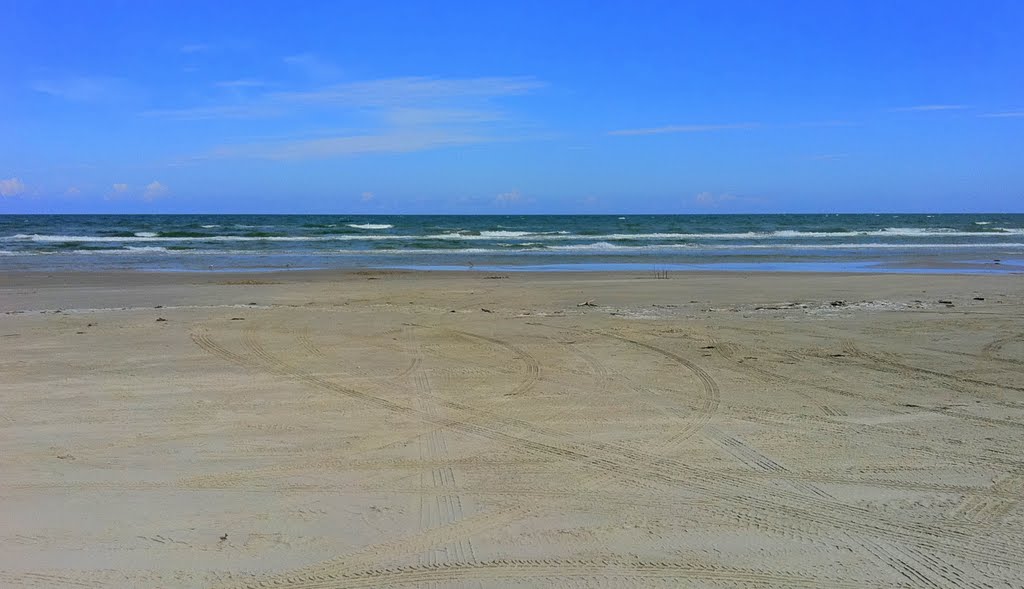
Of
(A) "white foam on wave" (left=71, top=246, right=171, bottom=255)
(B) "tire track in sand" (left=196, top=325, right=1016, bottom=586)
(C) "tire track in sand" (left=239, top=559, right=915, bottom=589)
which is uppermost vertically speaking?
(A) "white foam on wave" (left=71, top=246, right=171, bottom=255)

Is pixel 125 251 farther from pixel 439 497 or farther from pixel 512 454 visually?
pixel 439 497

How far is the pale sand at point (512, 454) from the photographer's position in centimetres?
364

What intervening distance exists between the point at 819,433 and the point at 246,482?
4.14m

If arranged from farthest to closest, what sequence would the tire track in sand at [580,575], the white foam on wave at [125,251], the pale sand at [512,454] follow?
1. the white foam on wave at [125,251]
2. the pale sand at [512,454]
3. the tire track in sand at [580,575]

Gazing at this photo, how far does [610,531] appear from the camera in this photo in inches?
155

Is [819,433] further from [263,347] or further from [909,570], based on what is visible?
[263,347]

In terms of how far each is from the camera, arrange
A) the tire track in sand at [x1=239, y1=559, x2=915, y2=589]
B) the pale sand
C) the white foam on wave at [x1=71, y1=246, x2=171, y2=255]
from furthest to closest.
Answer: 1. the white foam on wave at [x1=71, y1=246, x2=171, y2=255]
2. the pale sand
3. the tire track in sand at [x1=239, y1=559, x2=915, y2=589]

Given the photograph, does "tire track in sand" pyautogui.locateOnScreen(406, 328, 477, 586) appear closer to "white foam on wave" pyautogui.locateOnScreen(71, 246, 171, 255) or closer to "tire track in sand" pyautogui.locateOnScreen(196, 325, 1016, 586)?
"tire track in sand" pyautogui.locateOnScreen(196, 325, 1016, 586)

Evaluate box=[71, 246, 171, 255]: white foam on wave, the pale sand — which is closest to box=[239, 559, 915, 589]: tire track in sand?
the pale sand

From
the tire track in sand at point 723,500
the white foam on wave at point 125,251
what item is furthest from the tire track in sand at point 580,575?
the white foam on wave at point 125,251

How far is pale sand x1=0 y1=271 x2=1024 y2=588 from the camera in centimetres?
364

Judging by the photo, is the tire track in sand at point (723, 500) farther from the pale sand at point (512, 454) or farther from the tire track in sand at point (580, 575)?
the tire track in sand at point (580, 575)

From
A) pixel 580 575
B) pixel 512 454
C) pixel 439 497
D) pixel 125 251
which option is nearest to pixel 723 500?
pixel 580 575

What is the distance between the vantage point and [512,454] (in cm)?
511
